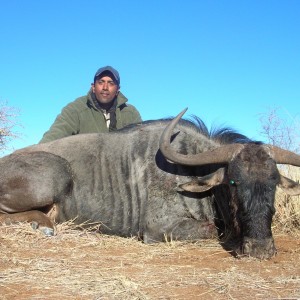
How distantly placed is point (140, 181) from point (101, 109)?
258 cm

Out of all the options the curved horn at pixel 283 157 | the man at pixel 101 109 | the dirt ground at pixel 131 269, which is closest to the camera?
the dirt ground at pixel 131 269

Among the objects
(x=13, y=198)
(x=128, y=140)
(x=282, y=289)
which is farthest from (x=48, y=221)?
(x=282, y=289)

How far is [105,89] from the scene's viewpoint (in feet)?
24.0

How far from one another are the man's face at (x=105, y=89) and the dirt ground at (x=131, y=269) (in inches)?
121

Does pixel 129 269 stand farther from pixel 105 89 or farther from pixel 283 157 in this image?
pixel 105 89

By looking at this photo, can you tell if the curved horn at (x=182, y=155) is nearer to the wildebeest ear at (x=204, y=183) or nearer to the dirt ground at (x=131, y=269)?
the wildebeest ear at (x=204, y=183)

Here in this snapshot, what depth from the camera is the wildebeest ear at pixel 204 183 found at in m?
4.48

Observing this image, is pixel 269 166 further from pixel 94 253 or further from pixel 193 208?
pixel 94 253

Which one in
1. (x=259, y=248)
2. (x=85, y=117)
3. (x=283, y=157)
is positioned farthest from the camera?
(x=85, y=117)

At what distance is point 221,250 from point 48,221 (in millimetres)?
1783

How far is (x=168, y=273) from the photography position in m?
3.28

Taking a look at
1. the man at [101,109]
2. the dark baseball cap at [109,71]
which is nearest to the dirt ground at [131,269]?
the man at [101,109]

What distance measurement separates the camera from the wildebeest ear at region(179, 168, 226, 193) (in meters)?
Result: 4.48

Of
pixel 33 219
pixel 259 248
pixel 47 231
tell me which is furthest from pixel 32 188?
pixel 259 248
